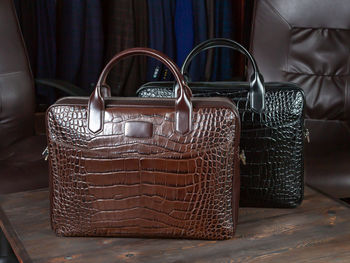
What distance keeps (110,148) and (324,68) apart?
1.05 m

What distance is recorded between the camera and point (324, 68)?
1576mm

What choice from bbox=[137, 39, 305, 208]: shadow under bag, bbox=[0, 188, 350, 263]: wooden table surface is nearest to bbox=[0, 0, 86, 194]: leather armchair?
bbox=[0, 188, 350, 263]: wooden table surface

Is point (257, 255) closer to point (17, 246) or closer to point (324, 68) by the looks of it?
point (17, 246)

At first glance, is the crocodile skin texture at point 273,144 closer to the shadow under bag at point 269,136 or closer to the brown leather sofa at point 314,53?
the shadow under bag at point 269,136

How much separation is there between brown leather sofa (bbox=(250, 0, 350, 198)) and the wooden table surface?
27.1 inches

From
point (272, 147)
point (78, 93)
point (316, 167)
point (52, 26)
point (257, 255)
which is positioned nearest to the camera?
point (257, 255)

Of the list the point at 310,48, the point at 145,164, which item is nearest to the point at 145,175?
the point at 145,164

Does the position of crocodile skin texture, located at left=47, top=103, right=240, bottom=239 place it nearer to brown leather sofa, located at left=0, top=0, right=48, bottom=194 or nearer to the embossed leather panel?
brown leather sofa, located at left=0, top=0, right=48, bottom=194

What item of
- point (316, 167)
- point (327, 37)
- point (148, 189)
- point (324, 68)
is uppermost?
point (327, 37)

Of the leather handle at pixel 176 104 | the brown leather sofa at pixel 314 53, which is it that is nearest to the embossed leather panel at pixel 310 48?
the brown leather sofa at pixel 314 53

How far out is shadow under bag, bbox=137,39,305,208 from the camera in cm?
87

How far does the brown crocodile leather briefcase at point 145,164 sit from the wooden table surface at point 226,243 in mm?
24

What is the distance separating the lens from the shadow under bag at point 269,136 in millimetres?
873

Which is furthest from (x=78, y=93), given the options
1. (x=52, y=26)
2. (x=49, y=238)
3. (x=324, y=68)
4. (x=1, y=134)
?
(x=324, y=68)
